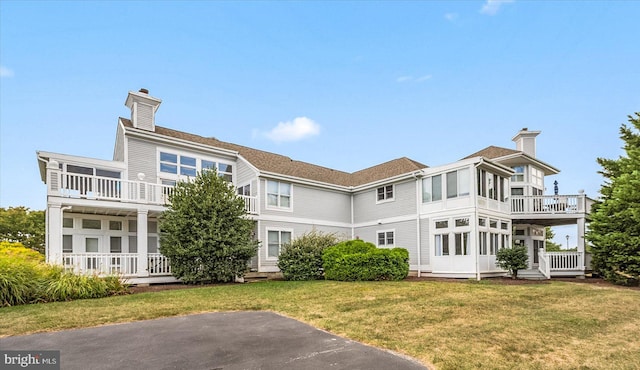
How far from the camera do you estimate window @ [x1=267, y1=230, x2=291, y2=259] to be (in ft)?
62.1

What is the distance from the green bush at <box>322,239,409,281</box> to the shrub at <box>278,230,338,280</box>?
422mm

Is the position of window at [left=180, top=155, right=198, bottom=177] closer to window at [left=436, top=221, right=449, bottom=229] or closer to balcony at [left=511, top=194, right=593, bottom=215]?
window at [left=436, top=221, right=449, bottom=229]

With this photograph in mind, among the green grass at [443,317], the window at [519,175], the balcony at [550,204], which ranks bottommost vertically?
the green grass at [443,317]

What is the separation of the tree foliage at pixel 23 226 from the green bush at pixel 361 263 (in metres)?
30.9

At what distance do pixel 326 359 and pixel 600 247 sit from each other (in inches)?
706

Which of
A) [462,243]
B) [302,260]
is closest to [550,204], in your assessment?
[462,243]

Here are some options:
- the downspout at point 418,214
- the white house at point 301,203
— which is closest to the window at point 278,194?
the white house at point 301,203

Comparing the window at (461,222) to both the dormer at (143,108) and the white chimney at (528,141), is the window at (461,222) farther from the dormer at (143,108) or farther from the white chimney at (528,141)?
the dormer at (143,108)

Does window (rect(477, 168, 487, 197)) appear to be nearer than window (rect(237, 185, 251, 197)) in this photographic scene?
Yes

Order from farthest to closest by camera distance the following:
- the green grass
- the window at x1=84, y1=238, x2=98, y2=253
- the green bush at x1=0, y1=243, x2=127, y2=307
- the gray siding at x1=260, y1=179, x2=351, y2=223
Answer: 1. the gray siding at x1=260, y1=179, x2=351, y2=223
2. the window at x1=84, y1=238, x2=98, y2=253
3. the green bush at x1=0, y1=243, x2=127, y2=307
4. the green grass

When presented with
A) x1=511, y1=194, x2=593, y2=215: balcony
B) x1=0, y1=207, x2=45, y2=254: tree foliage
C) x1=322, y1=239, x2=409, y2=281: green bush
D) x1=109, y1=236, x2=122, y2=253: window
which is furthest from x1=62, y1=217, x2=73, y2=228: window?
x1=511, y1=194, x2=593, y2=215: balcony

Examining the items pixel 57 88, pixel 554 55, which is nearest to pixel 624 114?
pixel 554 55

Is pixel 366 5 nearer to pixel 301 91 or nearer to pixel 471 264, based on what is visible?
pixel 301 91

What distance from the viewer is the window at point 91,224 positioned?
52.9 ft
